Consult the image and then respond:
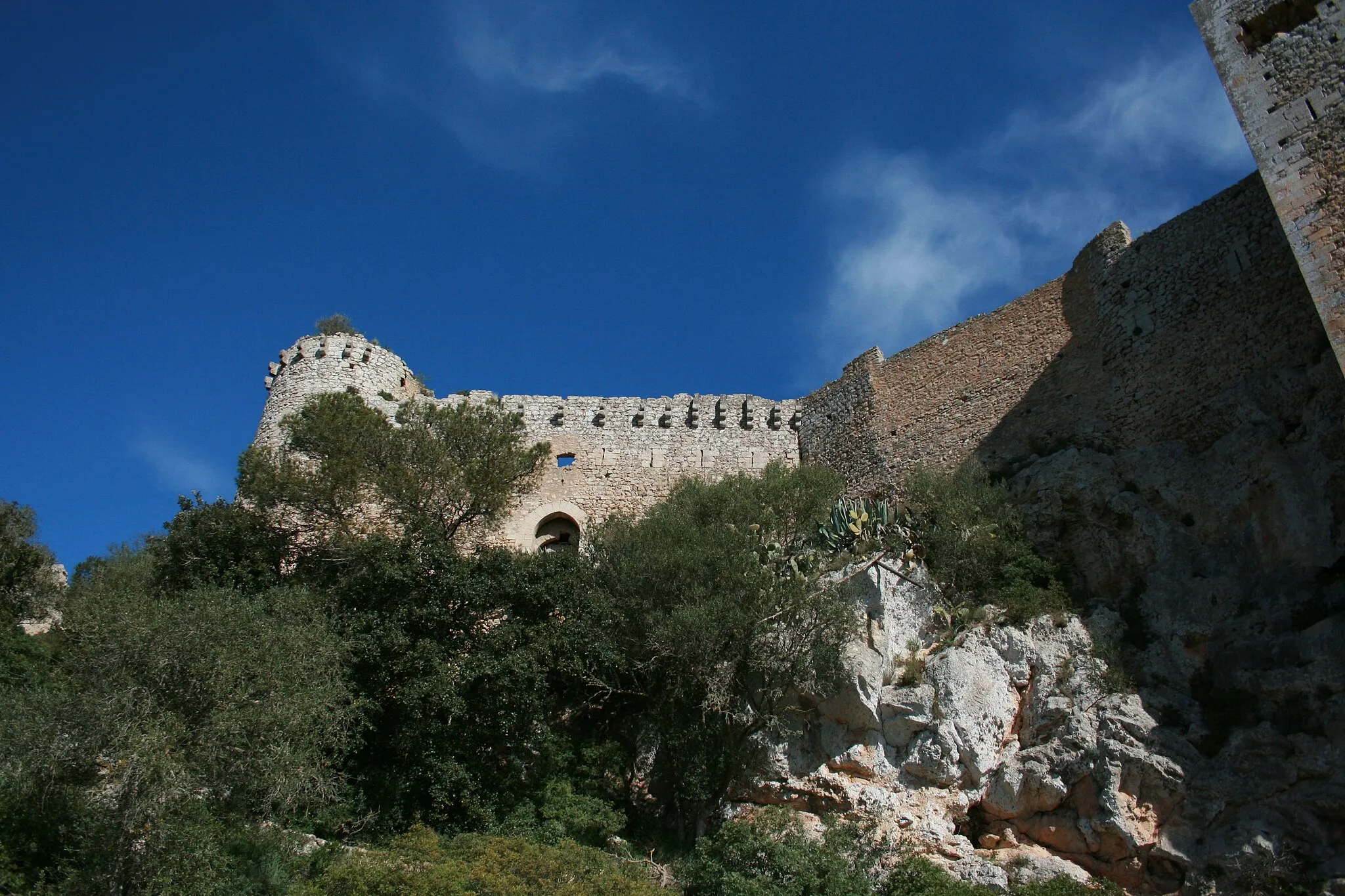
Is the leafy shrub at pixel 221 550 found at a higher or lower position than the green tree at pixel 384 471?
lower

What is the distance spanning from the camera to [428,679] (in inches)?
534

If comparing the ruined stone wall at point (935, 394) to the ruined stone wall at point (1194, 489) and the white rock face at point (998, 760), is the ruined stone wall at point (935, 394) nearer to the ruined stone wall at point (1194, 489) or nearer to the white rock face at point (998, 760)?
Result: the ruined stone wall at point (1194, 489)

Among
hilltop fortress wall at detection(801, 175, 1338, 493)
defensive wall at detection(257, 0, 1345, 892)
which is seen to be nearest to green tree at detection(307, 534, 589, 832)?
defensive wall at detection(257, 0, 1345, 892)

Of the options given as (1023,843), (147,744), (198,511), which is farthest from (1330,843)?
(198,511)

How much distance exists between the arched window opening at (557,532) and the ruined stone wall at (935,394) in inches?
216

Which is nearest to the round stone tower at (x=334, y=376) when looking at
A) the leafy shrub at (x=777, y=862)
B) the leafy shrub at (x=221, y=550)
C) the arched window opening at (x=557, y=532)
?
the arched window opening at (x=557, y=532)

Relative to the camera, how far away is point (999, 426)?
62.1 ft

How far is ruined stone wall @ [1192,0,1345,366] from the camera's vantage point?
39.0 feet

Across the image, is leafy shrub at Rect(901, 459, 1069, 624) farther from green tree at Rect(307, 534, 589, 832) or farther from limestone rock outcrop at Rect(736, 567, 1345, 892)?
green tree at Rect(307, 534, 589, 832)

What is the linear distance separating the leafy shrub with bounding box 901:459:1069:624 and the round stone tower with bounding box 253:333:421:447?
1208 cm

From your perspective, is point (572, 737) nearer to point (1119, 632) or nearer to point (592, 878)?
point (592, 878)

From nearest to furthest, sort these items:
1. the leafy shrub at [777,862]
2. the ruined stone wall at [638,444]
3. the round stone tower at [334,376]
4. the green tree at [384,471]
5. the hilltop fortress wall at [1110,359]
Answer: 1. the leafy shrub at [777,862]
2. the hilltop fortress wall at [1110,359]
3. the green tree at [384,471]
4. the round stone tower at [334,376]
5. the ruined stone wall at [638,444]

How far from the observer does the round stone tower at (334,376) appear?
22.1 m

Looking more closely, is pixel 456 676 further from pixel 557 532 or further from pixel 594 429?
pixel 594 429
